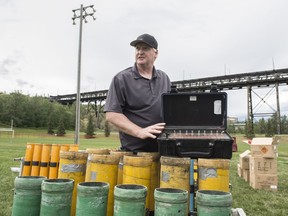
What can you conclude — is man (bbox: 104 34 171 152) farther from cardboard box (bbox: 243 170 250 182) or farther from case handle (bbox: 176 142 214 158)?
cardboard box (bbox: 243 170 250 182)

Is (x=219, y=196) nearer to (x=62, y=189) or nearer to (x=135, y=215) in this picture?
(x=135, y=215)

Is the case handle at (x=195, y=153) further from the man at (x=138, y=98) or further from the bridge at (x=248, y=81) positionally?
the bridge at (x=248, y=81)

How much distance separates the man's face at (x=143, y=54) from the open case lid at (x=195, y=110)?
602 millimetres

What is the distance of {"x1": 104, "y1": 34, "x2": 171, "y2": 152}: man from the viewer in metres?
3.16

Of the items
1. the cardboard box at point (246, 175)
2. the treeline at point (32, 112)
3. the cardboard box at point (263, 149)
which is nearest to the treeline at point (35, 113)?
the treeline at point (32, 112)

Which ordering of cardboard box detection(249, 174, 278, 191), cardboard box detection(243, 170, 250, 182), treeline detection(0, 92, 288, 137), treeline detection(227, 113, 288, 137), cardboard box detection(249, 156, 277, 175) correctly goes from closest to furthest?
cardboard box detection(249, 174, 278, 191)
cardboard box detection(249, 156, 277, 175)
cardboard box detection(243, 170, 250, 182)
treeline detection(227, 113, 288, 137)
treeline detection(0, 92, 288, 137)

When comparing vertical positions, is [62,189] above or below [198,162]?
below

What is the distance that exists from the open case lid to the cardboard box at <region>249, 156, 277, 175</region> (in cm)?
545

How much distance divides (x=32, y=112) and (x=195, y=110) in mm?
86278

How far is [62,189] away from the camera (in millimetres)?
2139

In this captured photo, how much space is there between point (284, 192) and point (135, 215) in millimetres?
6704

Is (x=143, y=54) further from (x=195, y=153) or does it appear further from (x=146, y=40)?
(x=195, y=153)

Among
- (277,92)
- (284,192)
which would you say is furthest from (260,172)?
(277,92)

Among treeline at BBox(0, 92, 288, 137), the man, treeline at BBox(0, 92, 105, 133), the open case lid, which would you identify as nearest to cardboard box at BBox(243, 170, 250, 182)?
the man
